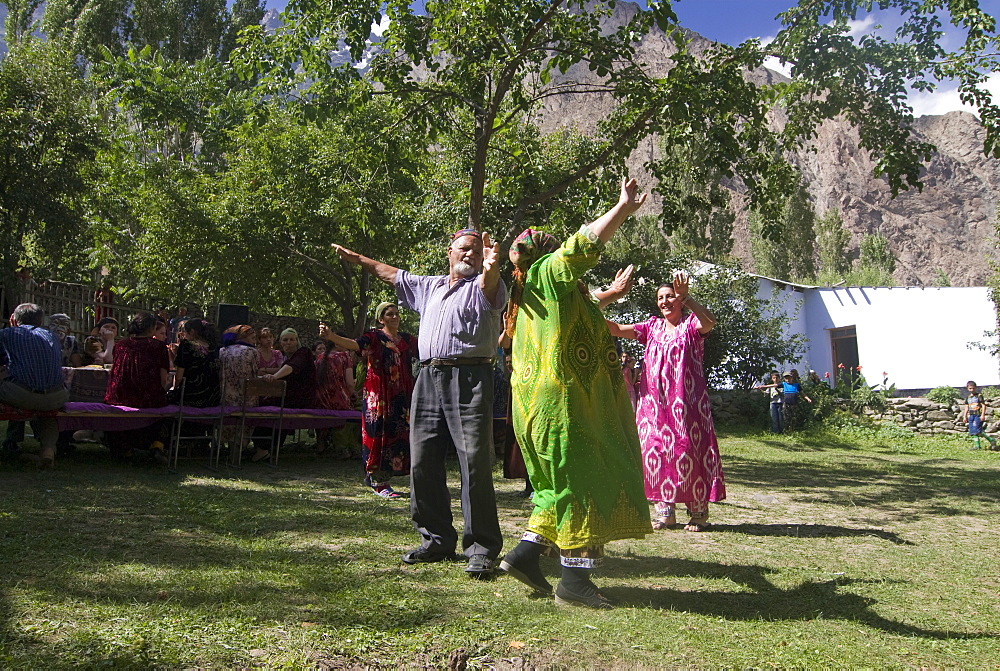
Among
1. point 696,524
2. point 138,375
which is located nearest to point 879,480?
point 696,524

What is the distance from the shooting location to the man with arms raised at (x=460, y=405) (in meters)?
4.50

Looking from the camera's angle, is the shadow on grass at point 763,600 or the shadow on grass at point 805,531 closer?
the shadow on grass at point 763,600

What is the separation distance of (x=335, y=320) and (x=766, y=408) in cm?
1214

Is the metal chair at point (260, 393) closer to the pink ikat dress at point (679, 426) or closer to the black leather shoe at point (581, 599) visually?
the pink ikat dress at point (679, 426)

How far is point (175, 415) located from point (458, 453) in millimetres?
4571

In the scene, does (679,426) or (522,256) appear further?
(679,426)

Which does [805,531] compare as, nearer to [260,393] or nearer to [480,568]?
[480,568]

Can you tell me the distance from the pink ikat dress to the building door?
29.0m

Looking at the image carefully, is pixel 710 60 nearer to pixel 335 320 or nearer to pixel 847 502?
pixel 847 502

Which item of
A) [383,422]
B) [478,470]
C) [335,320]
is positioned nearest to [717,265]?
[335,320]

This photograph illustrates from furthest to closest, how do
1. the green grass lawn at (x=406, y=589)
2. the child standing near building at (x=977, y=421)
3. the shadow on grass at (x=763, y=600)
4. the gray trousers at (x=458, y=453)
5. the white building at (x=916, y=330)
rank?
the white building at (x=916, y=330) < the child standing near building at (x=977, y=421) < the gray trousers at (x=458, y=453) < the shadow on grass at (x=763, y=600) < the green grass lawn at (x=406, y=589)

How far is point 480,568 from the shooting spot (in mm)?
4340

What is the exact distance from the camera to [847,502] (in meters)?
8.02

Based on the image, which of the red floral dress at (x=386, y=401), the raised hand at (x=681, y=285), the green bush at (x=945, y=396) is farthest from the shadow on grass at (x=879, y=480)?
the green bush at (x=945, y=396)
